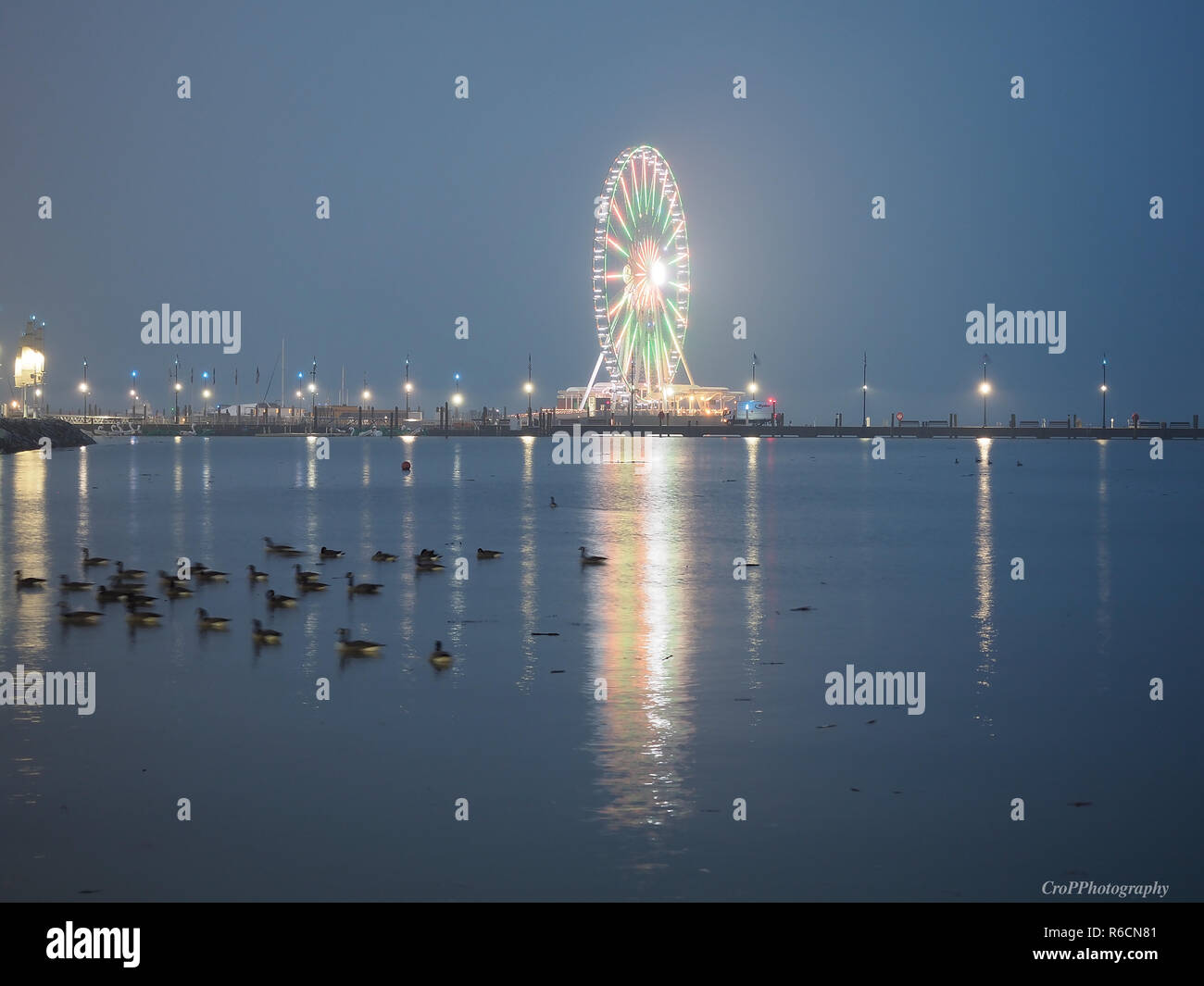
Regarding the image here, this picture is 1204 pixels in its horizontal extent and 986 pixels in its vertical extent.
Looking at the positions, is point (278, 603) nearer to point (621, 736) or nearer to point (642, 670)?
point (642, 670)

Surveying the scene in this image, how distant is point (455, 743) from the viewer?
517 inches

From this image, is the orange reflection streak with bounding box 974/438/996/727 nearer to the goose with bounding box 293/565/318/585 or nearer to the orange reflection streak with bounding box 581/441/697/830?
the orange reflection streak with bounding box 581/441/697/830

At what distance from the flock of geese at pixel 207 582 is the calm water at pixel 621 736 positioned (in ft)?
1.04

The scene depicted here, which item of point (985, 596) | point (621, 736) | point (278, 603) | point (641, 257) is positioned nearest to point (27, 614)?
point (278, 603)

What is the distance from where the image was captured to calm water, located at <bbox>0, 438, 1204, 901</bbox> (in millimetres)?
9727

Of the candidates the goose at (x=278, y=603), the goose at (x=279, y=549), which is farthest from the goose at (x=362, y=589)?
the goose at (x=279, y=549)

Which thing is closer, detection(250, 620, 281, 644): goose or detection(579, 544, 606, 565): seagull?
detection(250, 620, 281, 644): goose

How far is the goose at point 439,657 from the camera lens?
17327 millimetres

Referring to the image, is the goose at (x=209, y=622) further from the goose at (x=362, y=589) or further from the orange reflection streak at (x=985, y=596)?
the orange reflection streak at (x=985, y=596)

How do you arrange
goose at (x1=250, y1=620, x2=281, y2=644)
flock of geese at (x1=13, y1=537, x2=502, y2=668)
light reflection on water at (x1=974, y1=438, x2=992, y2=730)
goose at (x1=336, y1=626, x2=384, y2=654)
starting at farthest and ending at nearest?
goose at (x1=250, y1=620, x2=281, y2=644) → flock of geese at (x1=13, y1=537, x2=502, y2=668) → goose at (x1=336, y1=626, x2=384, y2=654) → light reflection on water at (x1=974, y1=438, x2=992, y2=730)

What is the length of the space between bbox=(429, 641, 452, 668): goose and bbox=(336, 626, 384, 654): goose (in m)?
0.95

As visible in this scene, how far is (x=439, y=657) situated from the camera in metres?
17.5

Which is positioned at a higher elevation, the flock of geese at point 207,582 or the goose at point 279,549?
the goose at point 279,549

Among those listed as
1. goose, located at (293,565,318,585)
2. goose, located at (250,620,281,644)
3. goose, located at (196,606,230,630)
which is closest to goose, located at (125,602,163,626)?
goose, located at (196,606,230,630)
